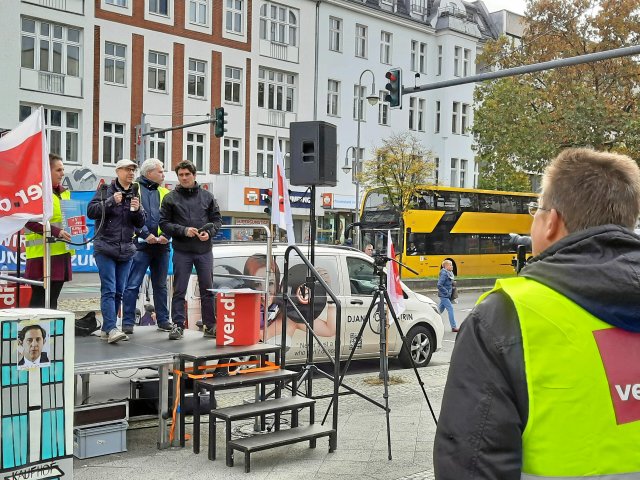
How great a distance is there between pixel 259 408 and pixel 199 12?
34.3 m

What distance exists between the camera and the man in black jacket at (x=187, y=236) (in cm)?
784

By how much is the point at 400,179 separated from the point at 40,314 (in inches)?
1192

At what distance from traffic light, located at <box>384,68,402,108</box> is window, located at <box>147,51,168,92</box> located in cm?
2050

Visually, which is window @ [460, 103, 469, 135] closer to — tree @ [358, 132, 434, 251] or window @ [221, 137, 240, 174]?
tree @ [358, 132, 434, 251]

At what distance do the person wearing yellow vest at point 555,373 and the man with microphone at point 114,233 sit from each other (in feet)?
19.0

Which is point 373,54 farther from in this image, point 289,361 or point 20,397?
point 20,397

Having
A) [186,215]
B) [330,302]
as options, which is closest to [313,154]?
[186,215]

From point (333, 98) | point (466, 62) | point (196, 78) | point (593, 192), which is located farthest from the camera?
point (466, 62)

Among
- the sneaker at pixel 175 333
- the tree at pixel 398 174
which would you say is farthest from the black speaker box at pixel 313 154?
the tree at pixel 398 174

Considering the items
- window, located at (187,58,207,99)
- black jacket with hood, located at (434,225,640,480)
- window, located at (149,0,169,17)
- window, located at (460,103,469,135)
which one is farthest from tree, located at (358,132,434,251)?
black jacket with hood, located at (434,225,640,480)

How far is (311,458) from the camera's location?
6500 millimetres

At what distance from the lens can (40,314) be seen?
483 cm

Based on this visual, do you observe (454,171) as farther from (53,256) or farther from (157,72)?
(53,256)

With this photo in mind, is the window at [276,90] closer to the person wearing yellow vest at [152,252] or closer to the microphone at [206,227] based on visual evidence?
the person wearing yellow vest at [152,252]
